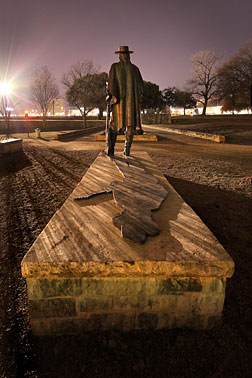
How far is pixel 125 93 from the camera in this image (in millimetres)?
4195

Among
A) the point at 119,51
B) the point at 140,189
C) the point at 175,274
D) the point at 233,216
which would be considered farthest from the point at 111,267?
the point at 119,51

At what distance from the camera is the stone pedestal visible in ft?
4.55

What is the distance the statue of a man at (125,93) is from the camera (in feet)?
13.4

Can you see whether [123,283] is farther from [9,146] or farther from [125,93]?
[9,146]

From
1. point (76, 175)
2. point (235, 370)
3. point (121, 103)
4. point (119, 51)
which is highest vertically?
point (119, 51)

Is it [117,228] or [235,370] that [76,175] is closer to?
[117,228]

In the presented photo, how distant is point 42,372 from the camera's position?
127cm

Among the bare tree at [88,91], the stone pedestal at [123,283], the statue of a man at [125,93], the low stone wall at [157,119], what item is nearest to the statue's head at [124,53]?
the statue of a man at [125,93]

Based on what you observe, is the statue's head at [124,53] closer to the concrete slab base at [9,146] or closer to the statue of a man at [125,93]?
the statue of a man at [125,93]

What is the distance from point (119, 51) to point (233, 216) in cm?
321

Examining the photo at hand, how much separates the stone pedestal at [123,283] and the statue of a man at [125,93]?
10.3 feet

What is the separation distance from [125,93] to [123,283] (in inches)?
139

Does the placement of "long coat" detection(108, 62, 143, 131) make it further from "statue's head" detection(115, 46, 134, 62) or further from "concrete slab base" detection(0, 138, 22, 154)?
"concrete slab base" detection(0, 138, 22, 154)

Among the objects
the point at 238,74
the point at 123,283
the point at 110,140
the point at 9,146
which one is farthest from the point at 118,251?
the point at 238,74
